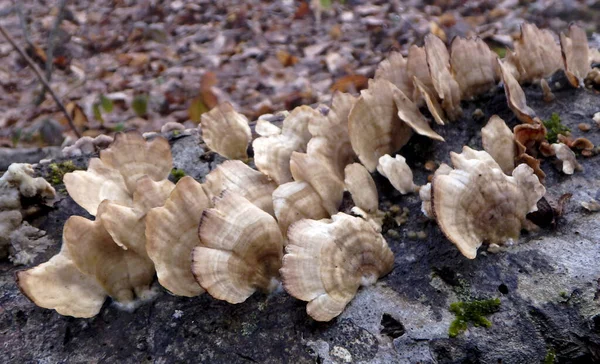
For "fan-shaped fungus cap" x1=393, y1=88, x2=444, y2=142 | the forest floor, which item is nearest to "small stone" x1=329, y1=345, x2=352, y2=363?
"fan-shaped fungus cap" x1=393, y1=88, x2=444, y2=142

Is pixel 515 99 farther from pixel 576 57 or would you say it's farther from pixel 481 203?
pixel 481 203

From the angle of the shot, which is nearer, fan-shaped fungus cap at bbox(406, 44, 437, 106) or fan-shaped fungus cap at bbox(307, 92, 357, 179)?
fan-shaped fungus cap at bbox(307, 92, 357, 179)

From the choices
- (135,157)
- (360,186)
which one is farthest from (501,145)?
(135,157)

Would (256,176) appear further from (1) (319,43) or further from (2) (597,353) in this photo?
(1) (319,43)

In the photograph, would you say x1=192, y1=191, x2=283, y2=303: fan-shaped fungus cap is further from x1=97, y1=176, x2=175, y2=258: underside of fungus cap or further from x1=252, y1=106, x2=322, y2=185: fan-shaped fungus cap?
x1=252, y1=106, x2=322, y2=185: fan-shaped fungus cap

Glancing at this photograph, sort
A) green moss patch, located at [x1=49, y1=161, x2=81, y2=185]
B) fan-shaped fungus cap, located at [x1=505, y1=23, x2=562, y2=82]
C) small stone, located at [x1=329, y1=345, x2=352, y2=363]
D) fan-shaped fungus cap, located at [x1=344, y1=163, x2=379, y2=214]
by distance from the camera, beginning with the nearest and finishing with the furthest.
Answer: small stone, located at [x1=329, y1=345, x2=352, y2=363] → fan-shaped fungus cap, located at [x1=344, y1=163, x2=379, y2=214] → fan-shaped fungus cap, located at [x1=505, y1=23, x2=562, y2=82] → green moss patch, located at [x1=49, y1=161, x2=81, y2=185]

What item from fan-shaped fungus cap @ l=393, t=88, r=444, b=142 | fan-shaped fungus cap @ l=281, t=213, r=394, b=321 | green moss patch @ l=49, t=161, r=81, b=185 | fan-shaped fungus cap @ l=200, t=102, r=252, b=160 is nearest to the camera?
fan-shaped fungus cap @ l=281, t=213, r=394, b=321

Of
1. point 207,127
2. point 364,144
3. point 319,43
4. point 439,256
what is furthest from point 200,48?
point 439,256
